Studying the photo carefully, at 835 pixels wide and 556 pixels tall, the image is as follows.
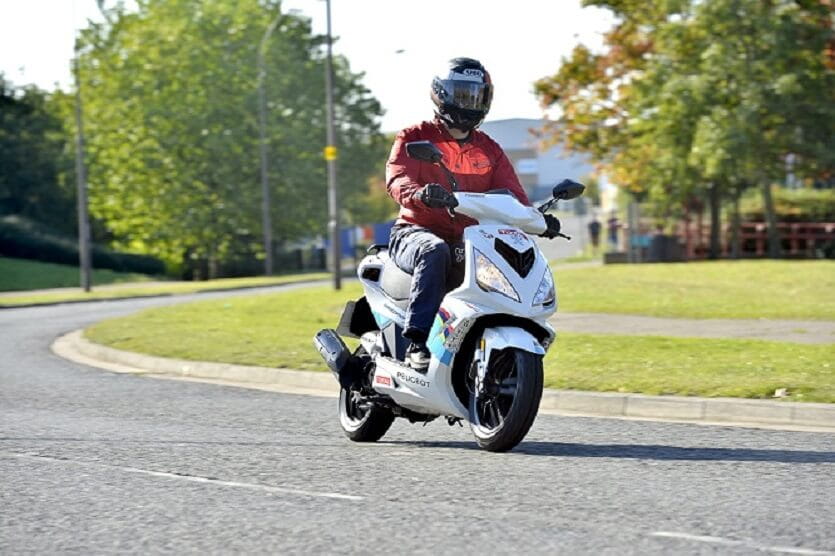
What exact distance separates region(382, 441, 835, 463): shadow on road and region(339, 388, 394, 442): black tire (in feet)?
1.11

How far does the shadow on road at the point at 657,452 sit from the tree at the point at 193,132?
50.2 metres

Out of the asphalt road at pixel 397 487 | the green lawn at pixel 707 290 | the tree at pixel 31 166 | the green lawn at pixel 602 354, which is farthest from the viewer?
the tree at pixel 31 166

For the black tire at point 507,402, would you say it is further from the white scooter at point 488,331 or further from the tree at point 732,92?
the tree at point 732,92

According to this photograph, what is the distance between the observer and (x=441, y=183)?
9125 millimetres

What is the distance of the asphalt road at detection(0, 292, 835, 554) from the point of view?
6066mm

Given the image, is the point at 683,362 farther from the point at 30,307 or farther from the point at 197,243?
the point at 197,243

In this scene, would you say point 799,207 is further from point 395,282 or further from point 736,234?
point 395,282

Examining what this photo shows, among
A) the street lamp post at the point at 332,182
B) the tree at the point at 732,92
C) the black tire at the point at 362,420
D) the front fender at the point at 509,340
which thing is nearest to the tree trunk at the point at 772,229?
the tree at the point at 732,92

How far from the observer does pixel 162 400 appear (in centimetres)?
1246

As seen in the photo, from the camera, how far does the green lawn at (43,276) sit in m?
51.7

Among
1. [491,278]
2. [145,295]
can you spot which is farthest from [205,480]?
[145,295]

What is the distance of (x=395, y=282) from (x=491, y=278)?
936mm

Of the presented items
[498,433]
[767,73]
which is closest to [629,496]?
[498,433]

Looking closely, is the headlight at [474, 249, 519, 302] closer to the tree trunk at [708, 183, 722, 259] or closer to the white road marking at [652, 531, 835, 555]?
the white road marking at [652, 531, 835, 555]
